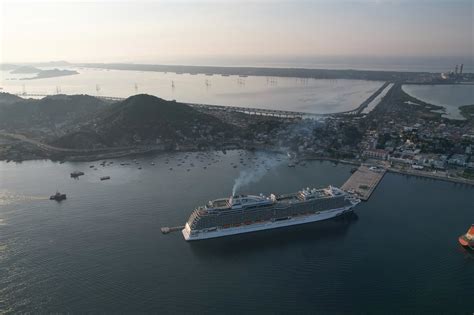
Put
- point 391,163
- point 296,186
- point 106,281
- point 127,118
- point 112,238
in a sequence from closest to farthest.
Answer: point 106,281 → point 112,238 → point 296,186 → point 391,163 → point 127,118

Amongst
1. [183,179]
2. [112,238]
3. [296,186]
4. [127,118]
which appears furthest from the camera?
[127,118]

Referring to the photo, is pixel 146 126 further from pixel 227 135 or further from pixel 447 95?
pixel 447 95

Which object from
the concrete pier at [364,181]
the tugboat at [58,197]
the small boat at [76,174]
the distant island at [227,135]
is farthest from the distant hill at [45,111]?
the concrete pier at [364,181]

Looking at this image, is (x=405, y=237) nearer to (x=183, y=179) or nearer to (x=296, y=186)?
(x=296, y=186)

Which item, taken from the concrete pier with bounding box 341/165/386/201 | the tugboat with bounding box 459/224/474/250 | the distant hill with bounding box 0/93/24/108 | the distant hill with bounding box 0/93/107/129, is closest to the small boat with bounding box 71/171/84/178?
the concrete pier with bounding box 341/165/386/201

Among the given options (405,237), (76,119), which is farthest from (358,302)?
(76,119)

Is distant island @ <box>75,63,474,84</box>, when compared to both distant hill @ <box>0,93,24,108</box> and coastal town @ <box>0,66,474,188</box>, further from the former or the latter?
distant hill @ <box>0,93,24,108</box>

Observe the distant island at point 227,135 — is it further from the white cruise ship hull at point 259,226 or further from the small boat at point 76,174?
the white cruise ship hull at point 259,226
